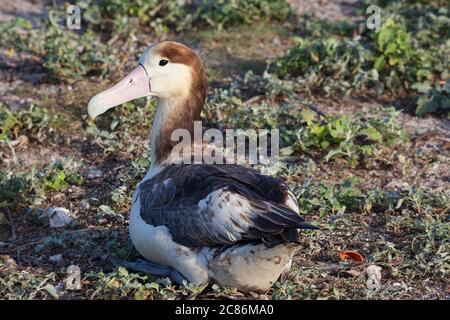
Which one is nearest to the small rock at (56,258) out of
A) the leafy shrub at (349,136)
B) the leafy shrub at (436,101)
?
the leafy shrub at (349,136)

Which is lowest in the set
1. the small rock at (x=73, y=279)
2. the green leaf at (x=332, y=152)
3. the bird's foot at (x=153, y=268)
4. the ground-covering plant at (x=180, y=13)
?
the small rock at (x=73, y=279)

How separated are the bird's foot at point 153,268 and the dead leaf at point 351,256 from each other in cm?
113

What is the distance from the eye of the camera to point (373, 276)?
602 cm

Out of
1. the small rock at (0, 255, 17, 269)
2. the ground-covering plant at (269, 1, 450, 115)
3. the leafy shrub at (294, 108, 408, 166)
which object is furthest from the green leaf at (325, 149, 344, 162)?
the small rock at (0, 255, 17, 269)

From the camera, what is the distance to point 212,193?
18.5 feet

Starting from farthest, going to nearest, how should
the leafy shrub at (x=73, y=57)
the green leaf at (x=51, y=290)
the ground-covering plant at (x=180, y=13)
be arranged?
the ground-covering plant at (x=180, y=13) → the leafy shrub at (x=73, y=57) → the green leaf at (x=51, y=290)

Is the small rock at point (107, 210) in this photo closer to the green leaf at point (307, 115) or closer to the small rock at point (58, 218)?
the small rock at point (58, 218)

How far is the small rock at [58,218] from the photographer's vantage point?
22.4 feet

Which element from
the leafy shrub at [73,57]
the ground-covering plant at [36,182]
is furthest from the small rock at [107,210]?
the leafy shrub at [73,57]

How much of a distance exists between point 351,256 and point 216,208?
118cm

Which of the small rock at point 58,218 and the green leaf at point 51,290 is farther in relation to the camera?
the small rock at point 58,218

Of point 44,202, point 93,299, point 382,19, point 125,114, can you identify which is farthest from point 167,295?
point 382,19

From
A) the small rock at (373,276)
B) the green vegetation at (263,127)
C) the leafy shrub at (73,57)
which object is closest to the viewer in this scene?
the small rock at (373,276)

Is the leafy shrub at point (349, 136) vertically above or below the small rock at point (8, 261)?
above
